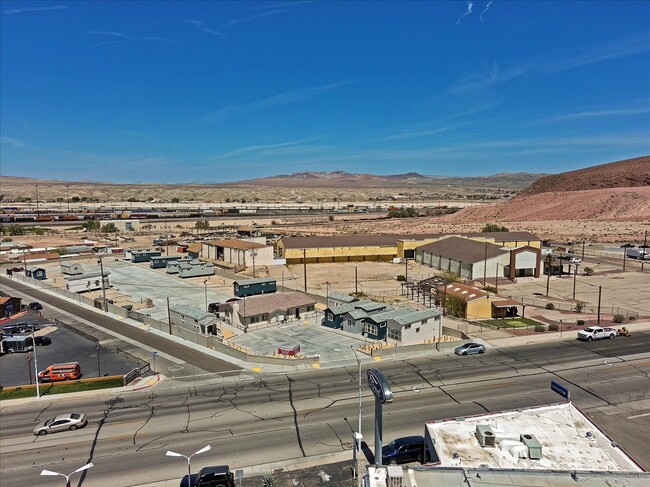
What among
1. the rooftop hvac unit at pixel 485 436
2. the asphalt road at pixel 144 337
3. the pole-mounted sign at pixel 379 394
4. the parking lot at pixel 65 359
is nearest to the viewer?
the pole-mounted sign at pixel 379 394

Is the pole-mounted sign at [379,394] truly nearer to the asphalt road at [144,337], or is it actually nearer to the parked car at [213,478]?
the parked car at [213,478]

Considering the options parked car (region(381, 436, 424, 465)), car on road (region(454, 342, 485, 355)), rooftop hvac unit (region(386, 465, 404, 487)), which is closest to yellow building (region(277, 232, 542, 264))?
car on road (region(454, 342, 485, 355))

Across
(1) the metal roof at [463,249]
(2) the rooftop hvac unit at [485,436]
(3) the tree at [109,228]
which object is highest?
(3) the tree at [109,228]

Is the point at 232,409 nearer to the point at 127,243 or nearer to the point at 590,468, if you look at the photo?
the point at 590,468

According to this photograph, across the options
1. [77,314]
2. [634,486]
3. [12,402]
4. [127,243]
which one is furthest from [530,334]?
[127,243]

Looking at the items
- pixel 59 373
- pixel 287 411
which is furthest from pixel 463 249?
pixel 59 373

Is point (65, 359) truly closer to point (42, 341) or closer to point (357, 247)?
point (42, 341)

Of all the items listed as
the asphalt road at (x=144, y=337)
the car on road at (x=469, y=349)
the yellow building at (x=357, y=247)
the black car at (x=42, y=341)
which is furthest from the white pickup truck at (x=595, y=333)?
the black car at (x=42, y=341)
